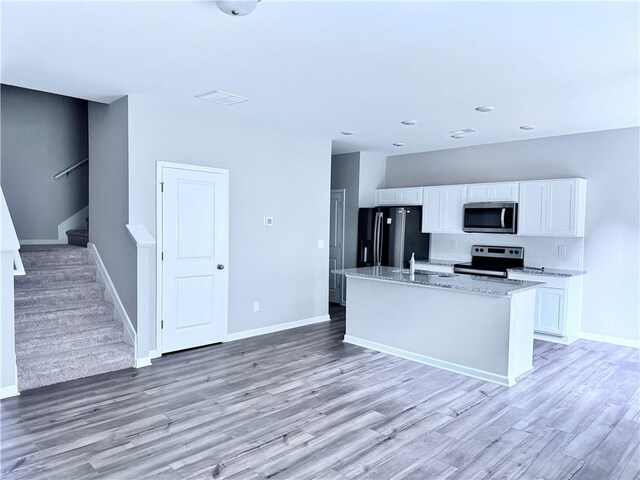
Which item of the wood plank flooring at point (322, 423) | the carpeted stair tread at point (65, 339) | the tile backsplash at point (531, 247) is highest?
the tile backsplash at point (531, 247)

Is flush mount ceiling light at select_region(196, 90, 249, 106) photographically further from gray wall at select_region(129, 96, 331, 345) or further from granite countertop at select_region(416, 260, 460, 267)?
granite countertop at select_region(416, 260, 460, 267)

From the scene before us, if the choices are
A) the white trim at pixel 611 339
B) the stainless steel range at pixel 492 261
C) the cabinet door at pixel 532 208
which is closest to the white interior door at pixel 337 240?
the stainless steel range at pixel 492 261

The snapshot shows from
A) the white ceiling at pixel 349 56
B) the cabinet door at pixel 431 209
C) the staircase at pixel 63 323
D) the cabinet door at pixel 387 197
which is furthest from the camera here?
the cabinet door at pixel 387 197

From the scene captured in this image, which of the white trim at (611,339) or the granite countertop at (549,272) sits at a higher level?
the granite countertop at (549,272)

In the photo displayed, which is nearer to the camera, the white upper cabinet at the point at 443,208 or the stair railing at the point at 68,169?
the stair railing at the point at 68,169

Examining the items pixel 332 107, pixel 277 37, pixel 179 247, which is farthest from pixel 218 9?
pixel 179 247

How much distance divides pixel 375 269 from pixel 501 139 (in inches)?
106

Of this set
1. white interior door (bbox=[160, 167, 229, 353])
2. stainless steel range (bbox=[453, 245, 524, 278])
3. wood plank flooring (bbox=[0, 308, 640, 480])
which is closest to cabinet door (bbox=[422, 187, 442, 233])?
stainless steel range (bbox=[453, 245, 524, 278])

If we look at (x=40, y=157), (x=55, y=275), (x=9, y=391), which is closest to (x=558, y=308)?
(x=9, y=391)

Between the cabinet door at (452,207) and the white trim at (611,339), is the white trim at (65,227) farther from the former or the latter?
the white trim at (611,339)

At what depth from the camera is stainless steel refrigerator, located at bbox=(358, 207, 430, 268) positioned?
694 cm

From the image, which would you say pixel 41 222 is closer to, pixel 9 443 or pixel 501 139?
pixel 9 443

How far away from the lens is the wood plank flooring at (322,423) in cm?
263

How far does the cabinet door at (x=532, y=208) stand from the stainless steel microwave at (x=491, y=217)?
0.09m
